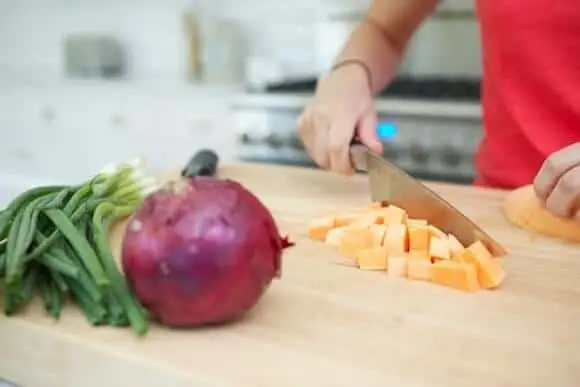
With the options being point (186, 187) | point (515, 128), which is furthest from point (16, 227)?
point (515, 128)

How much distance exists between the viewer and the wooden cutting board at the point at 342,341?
21.5 inches

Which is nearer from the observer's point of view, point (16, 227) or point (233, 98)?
point (16, 227)

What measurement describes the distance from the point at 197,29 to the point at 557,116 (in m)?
1.58

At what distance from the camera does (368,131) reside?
44.6 inches

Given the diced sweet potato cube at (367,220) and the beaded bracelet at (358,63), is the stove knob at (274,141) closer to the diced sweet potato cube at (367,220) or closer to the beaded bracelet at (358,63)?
the beaded bracelet at (358,63)

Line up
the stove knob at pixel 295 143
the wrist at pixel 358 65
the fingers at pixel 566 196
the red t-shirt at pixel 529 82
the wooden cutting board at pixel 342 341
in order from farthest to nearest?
the stove knob at pixel 295 143 → the wrist at pixel 358 65 → the red t-shirt at pixel 529 82 → the fingers at pixel 566 196 → the wooden cutting board at pixel 342 341

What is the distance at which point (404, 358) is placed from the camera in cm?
57

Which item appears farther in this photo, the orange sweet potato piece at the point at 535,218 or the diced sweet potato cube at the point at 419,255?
the orange sweet potato piece at the point at 535,218

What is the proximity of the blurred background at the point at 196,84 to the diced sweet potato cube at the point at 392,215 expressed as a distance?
0.83m

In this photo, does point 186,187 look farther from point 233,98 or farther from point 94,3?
point 94,3

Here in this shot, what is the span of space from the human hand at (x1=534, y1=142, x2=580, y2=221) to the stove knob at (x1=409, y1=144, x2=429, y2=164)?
33.5 inches

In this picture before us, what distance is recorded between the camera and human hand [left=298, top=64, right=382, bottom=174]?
42.8 inches

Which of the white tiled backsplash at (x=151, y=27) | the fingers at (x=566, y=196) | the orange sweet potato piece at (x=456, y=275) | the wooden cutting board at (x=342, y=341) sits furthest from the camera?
the white tiled backsplash at (x=151, y=27)

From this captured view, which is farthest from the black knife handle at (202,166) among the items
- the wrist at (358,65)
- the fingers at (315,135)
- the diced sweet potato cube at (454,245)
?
the diced sweet potato cube at (454,245)
